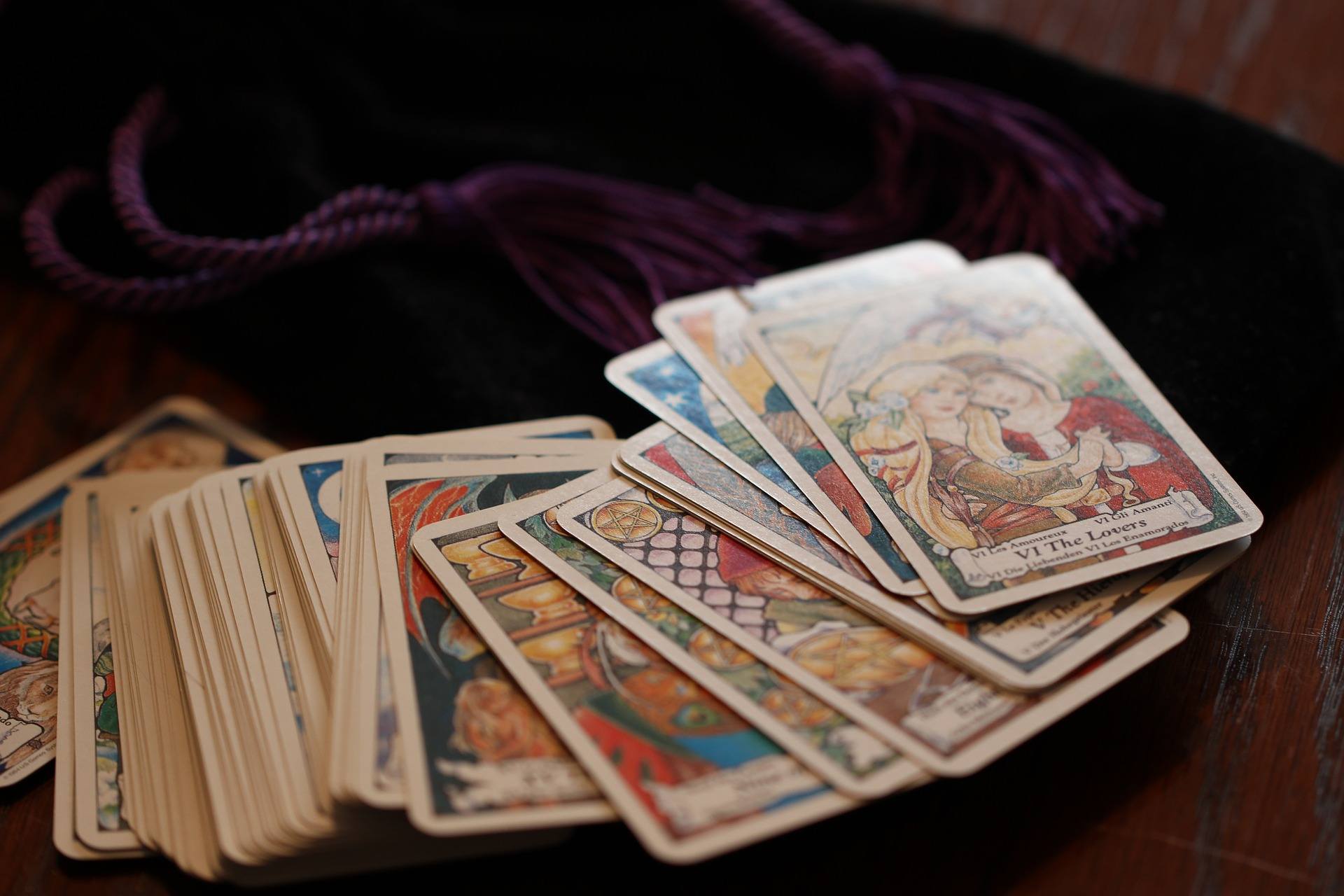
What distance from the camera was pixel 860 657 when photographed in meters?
0.64

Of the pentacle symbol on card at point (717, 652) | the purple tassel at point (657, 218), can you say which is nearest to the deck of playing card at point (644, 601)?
the pentacle symbol on card at point (717, 652)

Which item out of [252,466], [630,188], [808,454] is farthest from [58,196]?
[808,454]

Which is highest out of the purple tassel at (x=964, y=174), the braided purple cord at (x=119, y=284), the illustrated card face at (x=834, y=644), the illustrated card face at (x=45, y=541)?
the purple tassel at (x=964, y=174)

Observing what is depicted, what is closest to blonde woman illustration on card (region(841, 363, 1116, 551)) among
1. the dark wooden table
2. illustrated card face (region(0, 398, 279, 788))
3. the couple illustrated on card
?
the couple illustrated on card

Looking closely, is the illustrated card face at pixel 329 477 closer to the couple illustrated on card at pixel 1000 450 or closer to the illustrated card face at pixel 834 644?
the illustrated card face at pixel 834 644

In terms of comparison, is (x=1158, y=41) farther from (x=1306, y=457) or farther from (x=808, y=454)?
(x=808, y=454)

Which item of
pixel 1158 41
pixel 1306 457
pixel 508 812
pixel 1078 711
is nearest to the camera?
pixel 508 812

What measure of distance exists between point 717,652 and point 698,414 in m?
0.19

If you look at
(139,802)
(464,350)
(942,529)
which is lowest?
(139,802)

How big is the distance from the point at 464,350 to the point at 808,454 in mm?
298

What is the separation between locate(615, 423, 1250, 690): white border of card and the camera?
0.62m

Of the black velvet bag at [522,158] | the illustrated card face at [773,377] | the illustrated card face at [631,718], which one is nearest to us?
the illustrated card face at [631,718]

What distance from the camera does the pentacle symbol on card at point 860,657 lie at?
63cm

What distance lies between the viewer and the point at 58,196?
37.9 inches
